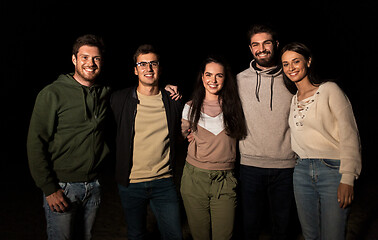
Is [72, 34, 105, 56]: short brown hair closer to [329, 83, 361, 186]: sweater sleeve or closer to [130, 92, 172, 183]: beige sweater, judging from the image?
[130, 92, 172, 183]: beige sweater

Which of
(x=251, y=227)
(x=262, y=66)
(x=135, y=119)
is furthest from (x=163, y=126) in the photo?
(x=251, y=227)

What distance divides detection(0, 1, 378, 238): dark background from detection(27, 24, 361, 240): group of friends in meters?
9.17

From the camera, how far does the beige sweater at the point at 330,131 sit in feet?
6.25

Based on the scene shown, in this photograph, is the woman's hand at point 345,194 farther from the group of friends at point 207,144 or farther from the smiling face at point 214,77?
the smiling face at point 214,77

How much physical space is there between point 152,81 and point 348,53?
20.1 m

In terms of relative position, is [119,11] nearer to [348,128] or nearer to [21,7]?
[21,7]

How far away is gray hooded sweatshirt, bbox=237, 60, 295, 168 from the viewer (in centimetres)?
239

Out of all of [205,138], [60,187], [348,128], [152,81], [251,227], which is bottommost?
[251,227]

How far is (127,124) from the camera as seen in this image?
2.31 meters

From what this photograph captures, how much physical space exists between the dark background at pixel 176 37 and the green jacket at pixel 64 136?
9.14 m

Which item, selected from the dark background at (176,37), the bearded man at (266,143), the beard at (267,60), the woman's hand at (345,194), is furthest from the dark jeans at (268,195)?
the dark background at (176,37)

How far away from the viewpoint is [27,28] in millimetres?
16703

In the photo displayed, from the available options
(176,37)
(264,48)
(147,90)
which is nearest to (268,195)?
(264,48)

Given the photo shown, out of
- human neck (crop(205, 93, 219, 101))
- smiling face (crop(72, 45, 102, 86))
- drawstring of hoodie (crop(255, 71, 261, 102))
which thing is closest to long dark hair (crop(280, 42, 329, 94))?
drawstring of hoodie (crop(255, 71, 261, 102))
